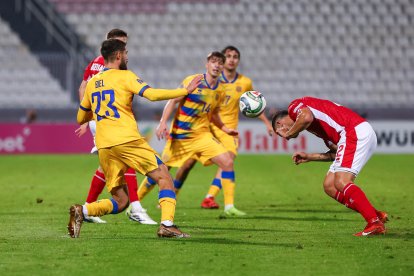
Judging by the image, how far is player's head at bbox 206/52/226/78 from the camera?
11.2m

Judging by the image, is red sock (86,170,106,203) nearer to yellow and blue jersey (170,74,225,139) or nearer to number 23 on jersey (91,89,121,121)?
yellow and blue jersey (170,74,225,139)

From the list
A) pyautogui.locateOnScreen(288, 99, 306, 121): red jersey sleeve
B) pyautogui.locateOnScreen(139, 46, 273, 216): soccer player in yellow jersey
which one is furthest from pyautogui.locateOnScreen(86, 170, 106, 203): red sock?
pyautogui.locateOnScreen(288, 99, 306, 121): red jersey sleeve

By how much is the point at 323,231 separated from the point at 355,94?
2013 centimetres

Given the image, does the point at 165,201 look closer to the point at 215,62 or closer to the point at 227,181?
the point at 227,181

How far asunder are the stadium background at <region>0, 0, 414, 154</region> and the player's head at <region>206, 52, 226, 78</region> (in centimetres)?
1508

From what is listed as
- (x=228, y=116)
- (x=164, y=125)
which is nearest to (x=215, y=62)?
(x=164, y=125)

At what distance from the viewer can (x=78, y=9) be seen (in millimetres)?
30438

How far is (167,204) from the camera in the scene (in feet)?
27.7

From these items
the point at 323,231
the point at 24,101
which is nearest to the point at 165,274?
the point at 323,231

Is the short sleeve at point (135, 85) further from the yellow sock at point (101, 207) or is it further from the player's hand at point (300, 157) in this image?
the player's hand at point (300, 157)

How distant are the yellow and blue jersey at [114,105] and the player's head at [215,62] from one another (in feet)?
9.79

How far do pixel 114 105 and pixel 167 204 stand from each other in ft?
3.53

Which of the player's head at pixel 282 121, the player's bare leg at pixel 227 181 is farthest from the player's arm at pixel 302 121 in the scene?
the player's bare leg at pixel 227 181

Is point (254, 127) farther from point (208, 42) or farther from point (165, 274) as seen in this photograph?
point (165, 274)
